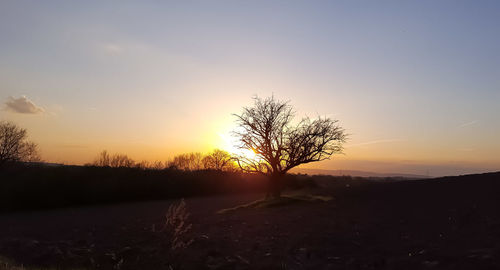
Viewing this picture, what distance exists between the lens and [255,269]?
42.2 feet

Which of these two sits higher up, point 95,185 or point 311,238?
point 95,185

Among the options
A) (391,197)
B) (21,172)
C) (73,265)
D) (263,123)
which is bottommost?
(73,265)

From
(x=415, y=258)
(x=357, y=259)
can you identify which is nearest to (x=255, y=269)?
(x=357, y=259)

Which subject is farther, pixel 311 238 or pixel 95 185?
pixel 95 185

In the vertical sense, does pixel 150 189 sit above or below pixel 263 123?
below

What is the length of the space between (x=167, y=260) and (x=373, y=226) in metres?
9.43

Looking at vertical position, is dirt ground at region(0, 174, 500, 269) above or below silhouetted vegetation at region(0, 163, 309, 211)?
below

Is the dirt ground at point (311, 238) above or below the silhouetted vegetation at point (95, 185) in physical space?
below

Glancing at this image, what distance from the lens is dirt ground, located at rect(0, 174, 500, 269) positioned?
12805 mm

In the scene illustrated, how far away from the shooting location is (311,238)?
1638cm

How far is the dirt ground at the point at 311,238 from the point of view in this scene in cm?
1280

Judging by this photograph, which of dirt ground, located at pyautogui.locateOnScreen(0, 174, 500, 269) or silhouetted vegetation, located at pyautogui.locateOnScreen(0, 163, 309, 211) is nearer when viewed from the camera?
dirt ground, located at pyautogui.locateOnScreen(0, 174, 500, 269)

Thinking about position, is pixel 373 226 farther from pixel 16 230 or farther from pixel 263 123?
pixel 16 230

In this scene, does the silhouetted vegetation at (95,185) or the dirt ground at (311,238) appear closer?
the dirt ground at (311,238)
